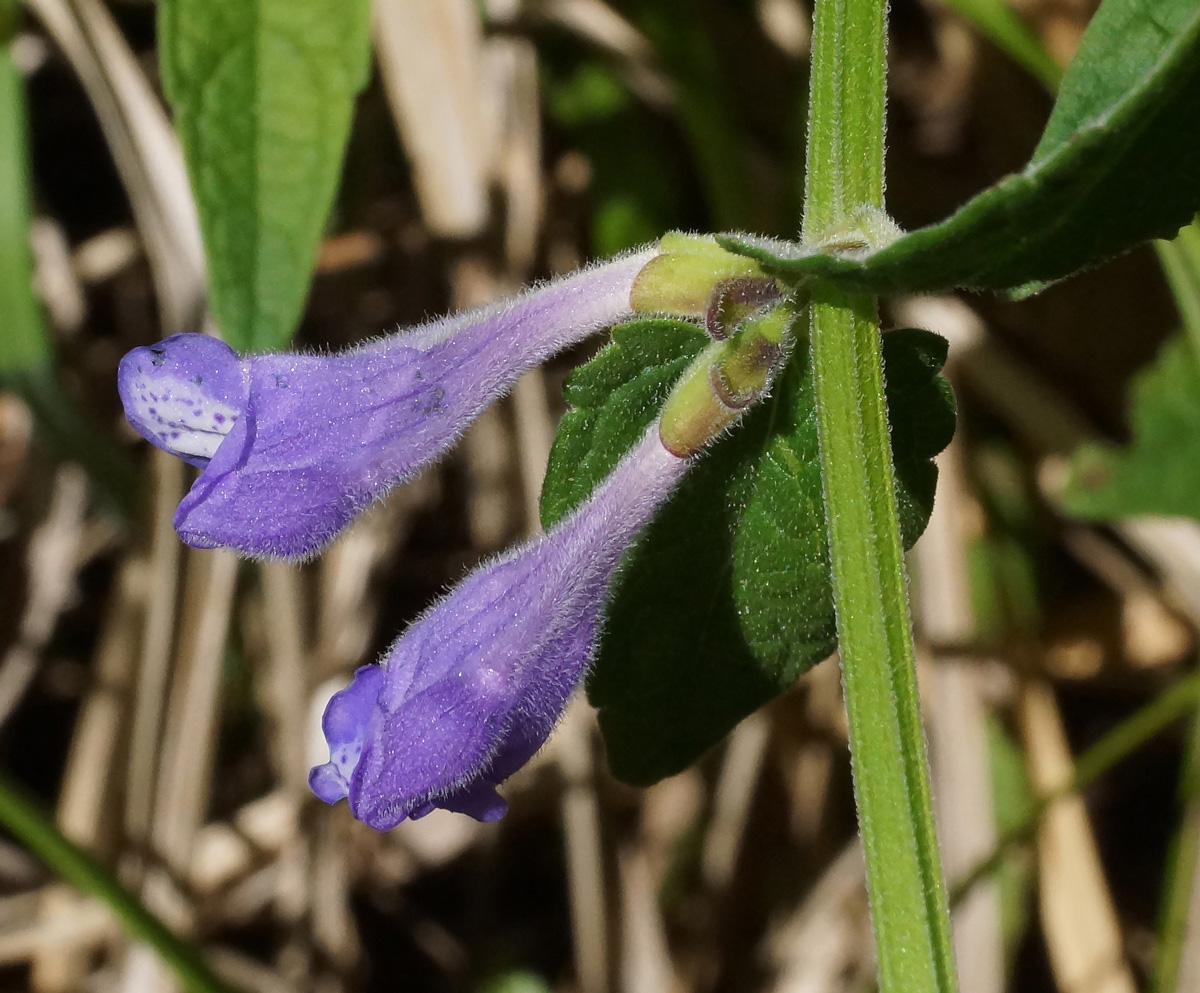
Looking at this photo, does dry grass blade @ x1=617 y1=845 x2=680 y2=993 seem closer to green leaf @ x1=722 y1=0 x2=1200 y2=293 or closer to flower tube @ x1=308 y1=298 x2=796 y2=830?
flower tube @ x1=308 y1=298 x2=796 y2=830

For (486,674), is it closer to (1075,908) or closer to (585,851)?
(585,851)

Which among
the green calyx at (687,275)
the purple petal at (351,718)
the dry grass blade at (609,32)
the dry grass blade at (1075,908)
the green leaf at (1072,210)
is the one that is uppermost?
the dry grass blade at (609,32)

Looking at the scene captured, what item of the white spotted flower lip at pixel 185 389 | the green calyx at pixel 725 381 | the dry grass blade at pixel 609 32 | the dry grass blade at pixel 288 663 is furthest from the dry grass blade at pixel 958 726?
the white spotted flower lip at pixel 185 389

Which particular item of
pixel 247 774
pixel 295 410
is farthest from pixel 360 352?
pixel 247 774

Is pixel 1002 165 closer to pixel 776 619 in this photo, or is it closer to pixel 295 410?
pixel 776 619

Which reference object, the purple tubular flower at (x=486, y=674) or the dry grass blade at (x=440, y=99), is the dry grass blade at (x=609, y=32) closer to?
the dry grass blade at (x=440, y=99)

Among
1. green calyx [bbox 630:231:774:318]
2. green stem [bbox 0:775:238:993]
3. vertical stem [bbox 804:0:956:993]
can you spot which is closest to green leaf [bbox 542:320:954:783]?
green calyx [bbox 630:231:774:318]
